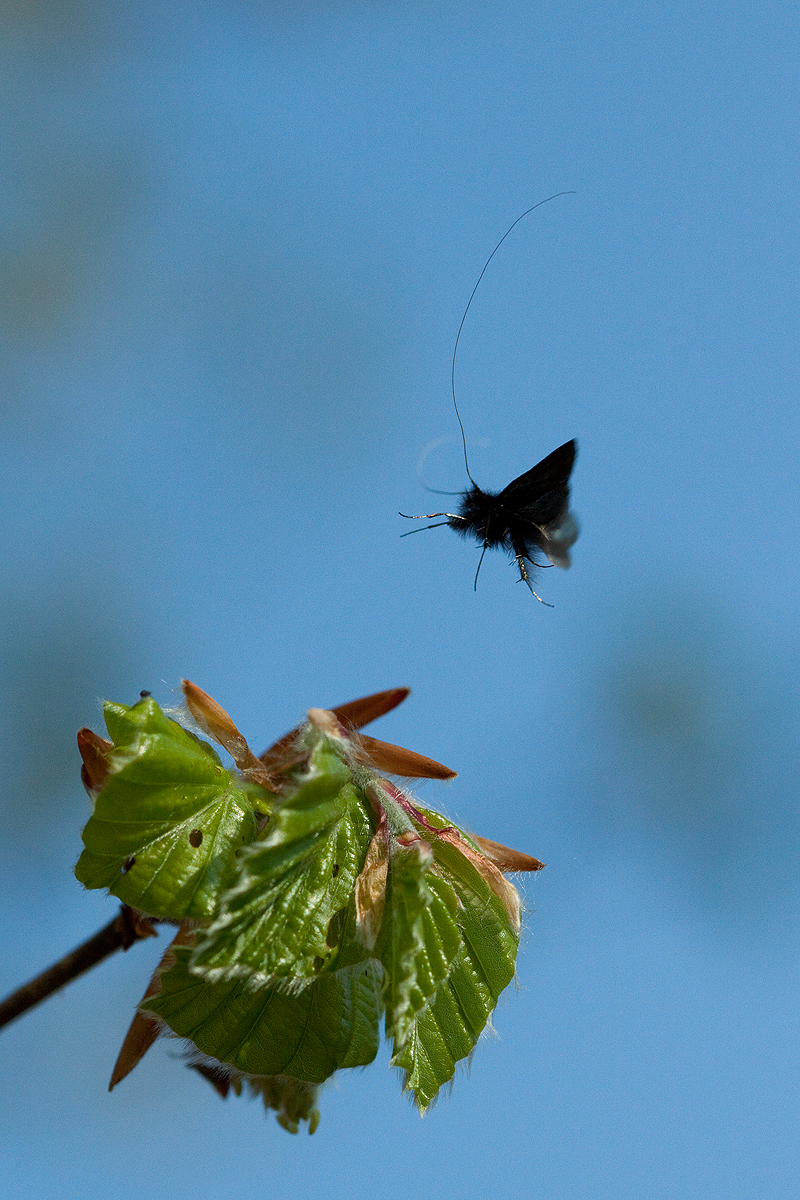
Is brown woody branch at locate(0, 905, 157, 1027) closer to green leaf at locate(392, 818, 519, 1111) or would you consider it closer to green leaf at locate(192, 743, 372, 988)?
green leaf at locate(192, 743, 372, 988)

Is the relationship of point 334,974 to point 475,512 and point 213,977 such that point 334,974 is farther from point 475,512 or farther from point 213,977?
point 475,512

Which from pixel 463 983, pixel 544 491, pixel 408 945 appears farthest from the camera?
pixel 544 491

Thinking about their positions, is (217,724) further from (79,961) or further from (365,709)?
(79,961)

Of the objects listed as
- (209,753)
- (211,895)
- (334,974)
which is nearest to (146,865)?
(211,895)

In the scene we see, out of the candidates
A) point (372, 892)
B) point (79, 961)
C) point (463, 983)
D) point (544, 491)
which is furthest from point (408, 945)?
point (544, 491)

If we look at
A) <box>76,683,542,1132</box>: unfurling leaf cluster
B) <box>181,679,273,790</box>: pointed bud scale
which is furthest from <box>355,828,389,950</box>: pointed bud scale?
<box>181,679,273,790</box>: pointed bud scale
